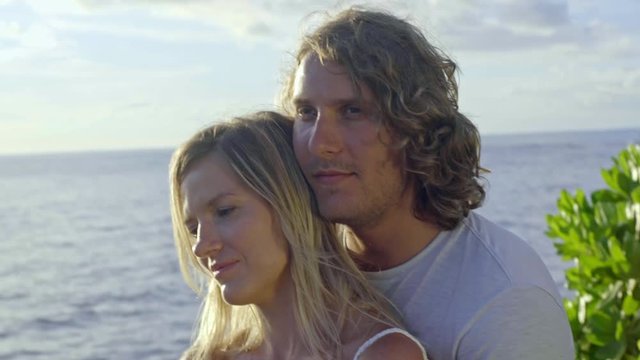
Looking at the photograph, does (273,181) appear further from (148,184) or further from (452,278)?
(148,184)

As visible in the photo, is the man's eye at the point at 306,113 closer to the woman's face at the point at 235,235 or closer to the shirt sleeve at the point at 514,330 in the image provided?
the woman's face at the point at 235,235

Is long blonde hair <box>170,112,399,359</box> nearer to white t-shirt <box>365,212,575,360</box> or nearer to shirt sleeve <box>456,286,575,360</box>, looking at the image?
white t-shirt <box>365,212,575,360</box>

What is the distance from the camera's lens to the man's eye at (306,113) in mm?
3242

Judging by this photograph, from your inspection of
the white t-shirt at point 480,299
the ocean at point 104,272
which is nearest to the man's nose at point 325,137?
the white t-shirt at point 480,299

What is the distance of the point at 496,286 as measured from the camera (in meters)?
3.03

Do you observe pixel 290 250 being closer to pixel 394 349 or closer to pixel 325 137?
pixel 325 137

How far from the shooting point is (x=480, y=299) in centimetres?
302

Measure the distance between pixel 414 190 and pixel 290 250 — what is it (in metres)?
0.48

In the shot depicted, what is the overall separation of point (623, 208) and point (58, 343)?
7.66 m

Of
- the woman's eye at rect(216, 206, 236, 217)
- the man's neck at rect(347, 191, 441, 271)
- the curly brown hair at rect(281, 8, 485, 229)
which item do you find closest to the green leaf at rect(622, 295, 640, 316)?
the curly brown hair at rect(281, 8, 485, 229)

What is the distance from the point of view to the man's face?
125 inches

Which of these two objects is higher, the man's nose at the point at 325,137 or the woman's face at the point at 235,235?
the man's nose at the point at 325,137

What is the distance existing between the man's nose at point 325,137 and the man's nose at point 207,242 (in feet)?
1.18

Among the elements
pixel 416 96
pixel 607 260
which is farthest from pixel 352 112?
pixel 607 260
